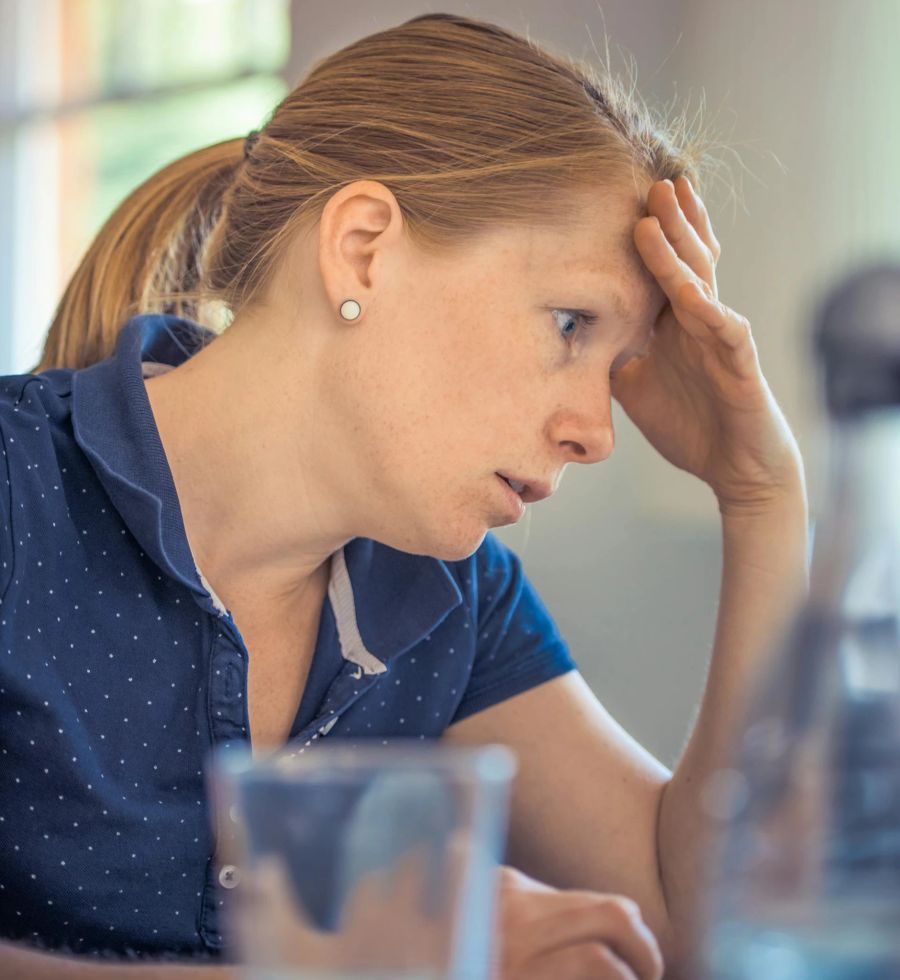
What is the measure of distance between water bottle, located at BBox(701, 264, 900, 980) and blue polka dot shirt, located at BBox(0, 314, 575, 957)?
68cm

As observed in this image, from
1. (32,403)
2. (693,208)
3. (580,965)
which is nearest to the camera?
(580,965)

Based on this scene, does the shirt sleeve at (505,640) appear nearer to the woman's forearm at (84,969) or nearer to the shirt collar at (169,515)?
the shirt collar at (169,515)

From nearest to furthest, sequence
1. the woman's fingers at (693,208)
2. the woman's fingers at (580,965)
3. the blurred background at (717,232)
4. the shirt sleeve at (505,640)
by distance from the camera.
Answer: the woman's fingers at (580,965)
the woman's fingers at (693,208)
the shirt sleeve at (505,640)
the blurred background at (717,232)

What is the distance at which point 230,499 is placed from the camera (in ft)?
3.73

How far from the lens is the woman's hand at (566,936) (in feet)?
1.94

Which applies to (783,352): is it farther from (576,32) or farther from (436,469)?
(436,469)

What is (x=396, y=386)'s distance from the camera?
3.50 ft

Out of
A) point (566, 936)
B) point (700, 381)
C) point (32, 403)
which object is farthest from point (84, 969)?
point (700, 381)

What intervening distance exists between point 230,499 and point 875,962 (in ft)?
2.70

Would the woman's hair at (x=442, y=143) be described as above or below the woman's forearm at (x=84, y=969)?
above

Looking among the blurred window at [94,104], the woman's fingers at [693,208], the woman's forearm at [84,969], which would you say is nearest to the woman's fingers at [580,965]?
the woman's forearm at [84,969]

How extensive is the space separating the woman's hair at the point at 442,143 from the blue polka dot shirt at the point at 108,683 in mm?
179

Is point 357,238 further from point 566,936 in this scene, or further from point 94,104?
point 94,104

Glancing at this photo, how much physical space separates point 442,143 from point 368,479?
282mm
